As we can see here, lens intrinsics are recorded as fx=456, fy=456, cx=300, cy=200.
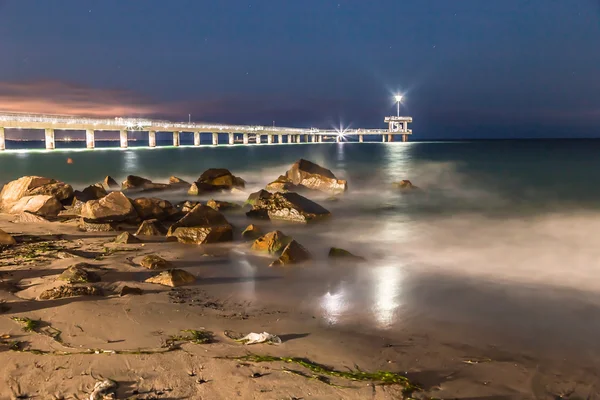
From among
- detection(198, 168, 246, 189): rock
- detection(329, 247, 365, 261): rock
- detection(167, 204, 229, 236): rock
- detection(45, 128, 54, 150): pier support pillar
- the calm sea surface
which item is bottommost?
the calm sea surface

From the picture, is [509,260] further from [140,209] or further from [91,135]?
[91,135]

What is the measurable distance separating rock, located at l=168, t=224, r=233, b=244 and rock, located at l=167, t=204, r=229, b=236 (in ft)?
0.86

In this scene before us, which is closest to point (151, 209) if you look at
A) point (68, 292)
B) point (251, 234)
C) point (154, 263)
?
point (251, 234)

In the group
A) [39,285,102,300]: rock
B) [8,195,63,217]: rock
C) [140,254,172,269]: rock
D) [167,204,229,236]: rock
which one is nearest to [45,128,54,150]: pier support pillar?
[8,195,63,217]: rock

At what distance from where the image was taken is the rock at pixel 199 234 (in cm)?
996

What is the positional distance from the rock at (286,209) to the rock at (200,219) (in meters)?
2.73

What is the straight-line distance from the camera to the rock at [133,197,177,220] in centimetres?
1231

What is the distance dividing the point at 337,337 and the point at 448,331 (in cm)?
148

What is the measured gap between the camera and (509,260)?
980 centimetres

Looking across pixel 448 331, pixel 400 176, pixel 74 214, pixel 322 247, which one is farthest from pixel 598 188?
pixel 74 214

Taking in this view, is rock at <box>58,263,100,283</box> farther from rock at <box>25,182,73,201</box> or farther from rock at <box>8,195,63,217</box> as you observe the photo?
rock at <box>25,182,73,201</box>

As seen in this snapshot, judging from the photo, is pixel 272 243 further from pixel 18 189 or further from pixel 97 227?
pixel 18 189

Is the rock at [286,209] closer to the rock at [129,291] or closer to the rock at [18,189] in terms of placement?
the rock at [18,189]

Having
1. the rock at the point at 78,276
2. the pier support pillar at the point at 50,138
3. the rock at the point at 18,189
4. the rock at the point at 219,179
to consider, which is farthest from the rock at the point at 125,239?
the pier support pillar at the point at 50,138
